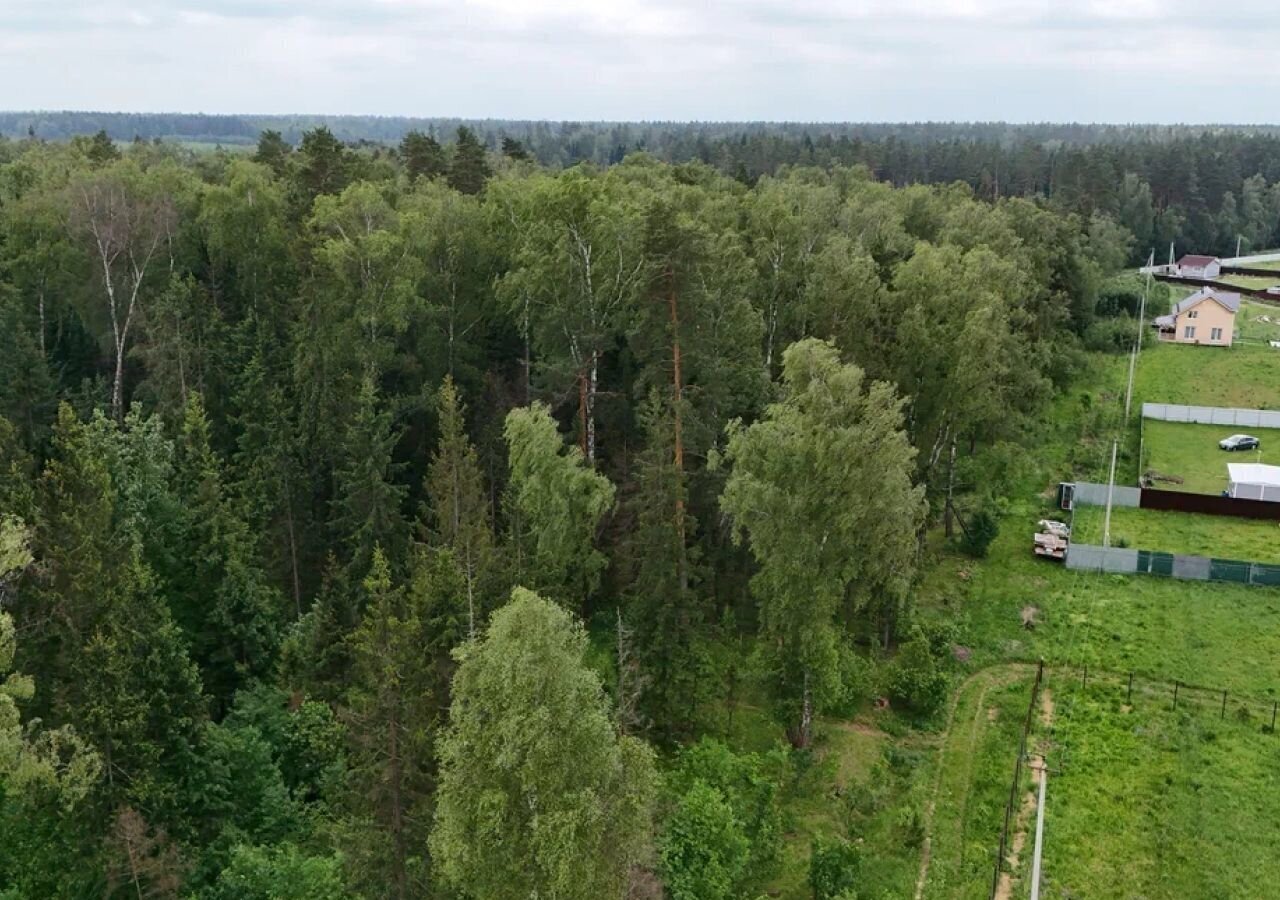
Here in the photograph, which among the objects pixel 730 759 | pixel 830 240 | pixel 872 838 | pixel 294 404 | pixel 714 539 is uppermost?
pixel 830 240

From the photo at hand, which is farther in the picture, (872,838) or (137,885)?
(872,838)

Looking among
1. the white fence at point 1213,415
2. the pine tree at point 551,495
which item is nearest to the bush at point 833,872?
the pine tree at point 551,495

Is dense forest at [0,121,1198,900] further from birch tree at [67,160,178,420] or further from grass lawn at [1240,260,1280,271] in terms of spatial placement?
grass lawn at [1240,260,1280,271]

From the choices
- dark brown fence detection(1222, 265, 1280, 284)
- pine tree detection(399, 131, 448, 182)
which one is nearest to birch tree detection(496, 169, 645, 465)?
pine tree detection(399, 131, 448, 182)

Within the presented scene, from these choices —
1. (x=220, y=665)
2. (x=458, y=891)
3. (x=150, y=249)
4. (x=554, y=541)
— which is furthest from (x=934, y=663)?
(x=150, y=249)

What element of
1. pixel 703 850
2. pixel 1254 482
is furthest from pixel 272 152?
pixel 1254 482

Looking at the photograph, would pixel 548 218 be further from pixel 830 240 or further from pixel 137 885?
pixel 137 885
